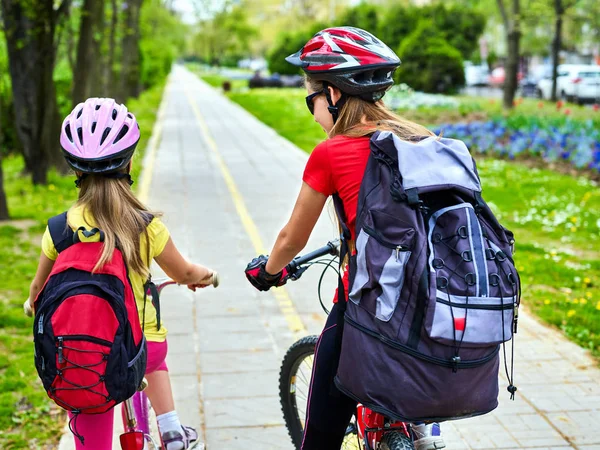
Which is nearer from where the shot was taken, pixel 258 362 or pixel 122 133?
pixel 122 133

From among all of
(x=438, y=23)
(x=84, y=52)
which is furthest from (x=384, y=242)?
(x=438, y=23)

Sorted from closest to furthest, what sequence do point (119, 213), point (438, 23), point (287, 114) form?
1. point (119, 213)
2. point (287, 114)
3. point (438, 23)

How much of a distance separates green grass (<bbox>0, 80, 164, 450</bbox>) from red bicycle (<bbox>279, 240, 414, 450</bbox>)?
90 cm

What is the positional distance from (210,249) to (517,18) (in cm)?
1693

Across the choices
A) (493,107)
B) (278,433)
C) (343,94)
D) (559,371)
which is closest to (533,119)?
(493,107)

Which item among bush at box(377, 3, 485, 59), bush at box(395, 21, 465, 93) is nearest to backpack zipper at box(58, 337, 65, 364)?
bush at box(395, 21, 465, 93)

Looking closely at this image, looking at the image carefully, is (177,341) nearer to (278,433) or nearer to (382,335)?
(278,433)

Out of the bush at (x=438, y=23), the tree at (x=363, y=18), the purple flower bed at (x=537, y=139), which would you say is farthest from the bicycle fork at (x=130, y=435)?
the tree at (x=363, y=18)

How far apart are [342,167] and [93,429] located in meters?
1.20

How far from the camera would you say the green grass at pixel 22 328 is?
179 inches

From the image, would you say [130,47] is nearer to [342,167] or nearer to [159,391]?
[159,391]

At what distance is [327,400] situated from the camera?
2.73 metres

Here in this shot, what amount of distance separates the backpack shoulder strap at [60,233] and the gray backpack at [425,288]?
979mm

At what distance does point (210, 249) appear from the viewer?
846 centimetres
